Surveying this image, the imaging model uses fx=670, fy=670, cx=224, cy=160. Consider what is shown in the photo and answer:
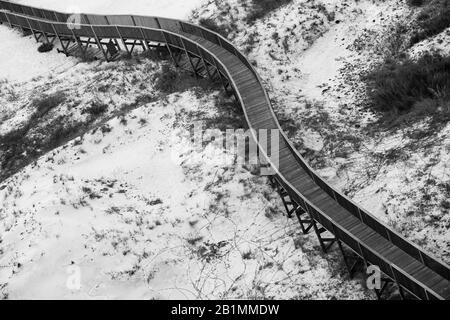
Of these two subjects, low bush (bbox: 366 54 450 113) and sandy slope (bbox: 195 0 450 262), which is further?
low bush (bbox: 366 54 450 113)

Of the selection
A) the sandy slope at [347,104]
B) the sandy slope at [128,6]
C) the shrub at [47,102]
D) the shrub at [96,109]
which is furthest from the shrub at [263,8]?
the shrub at [47,102]

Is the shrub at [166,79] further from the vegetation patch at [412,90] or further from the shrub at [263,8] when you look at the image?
the vegetation patch at [412,90]

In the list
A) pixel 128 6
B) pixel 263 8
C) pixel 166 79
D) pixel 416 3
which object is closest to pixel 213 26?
Result: pixel 263 8

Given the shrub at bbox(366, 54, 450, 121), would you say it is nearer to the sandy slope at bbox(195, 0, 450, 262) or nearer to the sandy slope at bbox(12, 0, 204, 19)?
the sandy slope at bbox(195, 0, 450, 262)

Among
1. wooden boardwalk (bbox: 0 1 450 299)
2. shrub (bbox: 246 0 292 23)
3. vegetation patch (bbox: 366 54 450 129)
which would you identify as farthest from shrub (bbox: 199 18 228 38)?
vegetation patch (bbox: 366 54 450 129)
